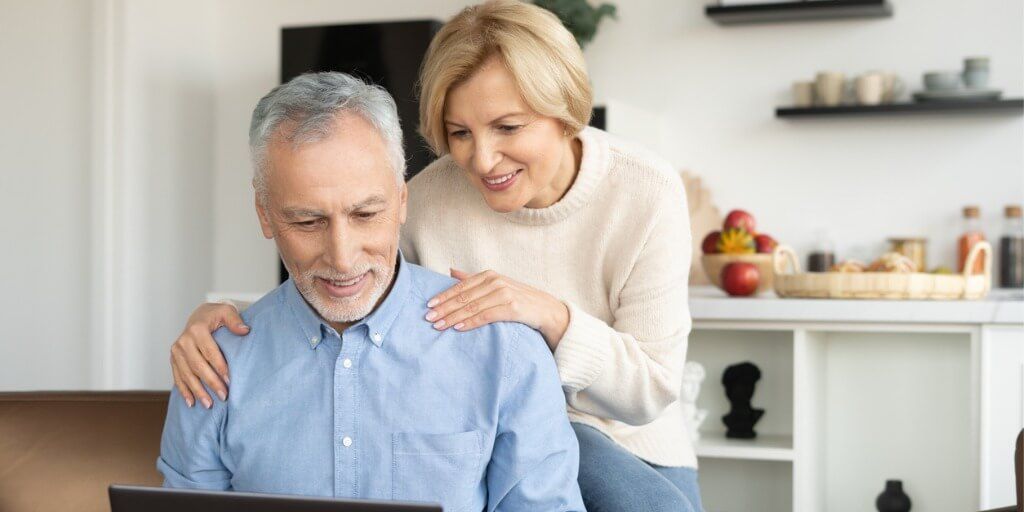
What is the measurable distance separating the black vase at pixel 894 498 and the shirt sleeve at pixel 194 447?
2.47 meters

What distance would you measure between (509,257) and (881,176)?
2.45 metres

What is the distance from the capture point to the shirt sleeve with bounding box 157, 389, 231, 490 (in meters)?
1.60

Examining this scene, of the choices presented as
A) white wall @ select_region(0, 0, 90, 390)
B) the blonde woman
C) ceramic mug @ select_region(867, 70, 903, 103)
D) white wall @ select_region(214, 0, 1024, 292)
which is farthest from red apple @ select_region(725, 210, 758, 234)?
white wall @ select_region(0, 0, 90, 390)

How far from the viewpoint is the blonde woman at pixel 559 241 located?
1.77m

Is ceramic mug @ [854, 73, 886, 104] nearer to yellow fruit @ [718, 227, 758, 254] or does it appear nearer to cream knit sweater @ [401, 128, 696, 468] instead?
yellow fruit @ [718, 227, 758, 254]

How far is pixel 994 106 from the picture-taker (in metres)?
3.93

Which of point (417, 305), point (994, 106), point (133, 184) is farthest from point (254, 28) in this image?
point (417, 305)

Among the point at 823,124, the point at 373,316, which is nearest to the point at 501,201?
the point at 373,316

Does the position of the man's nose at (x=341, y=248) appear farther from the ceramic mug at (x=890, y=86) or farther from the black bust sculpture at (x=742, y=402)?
the ceramic mug at (x=890, y=86)

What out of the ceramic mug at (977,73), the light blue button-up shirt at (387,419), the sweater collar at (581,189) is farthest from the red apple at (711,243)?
the light blue button-up shirt at (387,419)

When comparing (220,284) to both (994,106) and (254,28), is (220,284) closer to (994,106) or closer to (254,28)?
(254,28)

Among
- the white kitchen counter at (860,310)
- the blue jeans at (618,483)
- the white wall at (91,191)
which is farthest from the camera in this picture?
the white wall at (91,191)

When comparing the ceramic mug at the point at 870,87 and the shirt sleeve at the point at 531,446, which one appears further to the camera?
the ceramic mug at the point at 870,87

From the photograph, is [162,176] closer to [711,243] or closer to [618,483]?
[711,243]
